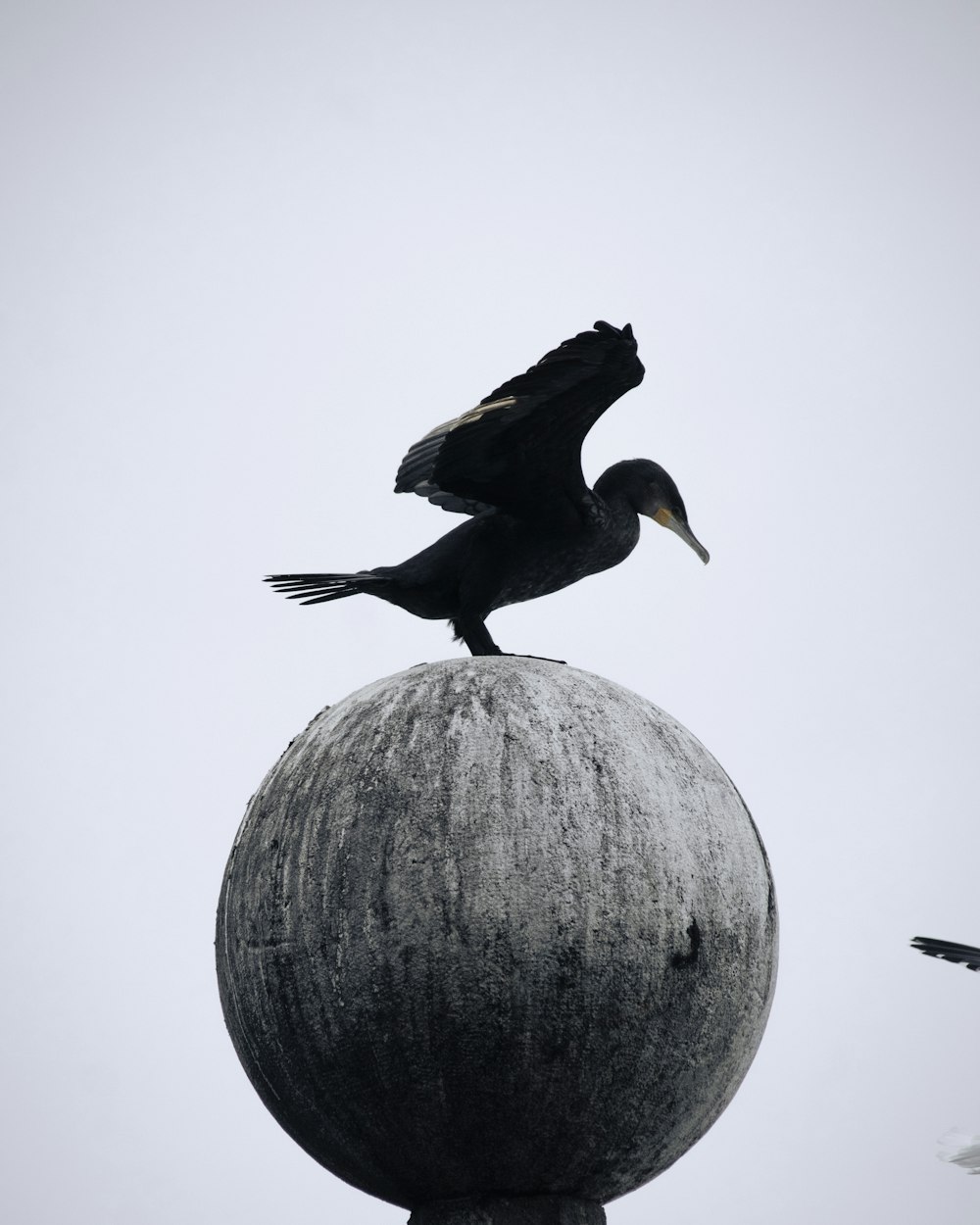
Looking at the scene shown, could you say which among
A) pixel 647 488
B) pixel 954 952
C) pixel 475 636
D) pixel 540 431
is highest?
pixel 540 431

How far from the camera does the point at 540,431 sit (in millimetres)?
7902

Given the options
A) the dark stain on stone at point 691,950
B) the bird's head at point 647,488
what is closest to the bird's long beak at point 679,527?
the bird's head at point 647,488

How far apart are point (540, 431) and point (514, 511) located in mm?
550

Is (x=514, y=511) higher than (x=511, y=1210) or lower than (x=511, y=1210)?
higher

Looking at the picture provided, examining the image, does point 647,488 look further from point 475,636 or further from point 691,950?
point 691,950

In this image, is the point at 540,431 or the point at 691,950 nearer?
the point at 691,950

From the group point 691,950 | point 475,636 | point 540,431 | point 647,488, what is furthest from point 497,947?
point 647,488

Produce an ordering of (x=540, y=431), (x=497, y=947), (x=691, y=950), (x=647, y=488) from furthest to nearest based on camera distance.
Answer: (x=647, y=488)
(x=540, y=431)
(x=691, y=950)
(x=497, y=947)

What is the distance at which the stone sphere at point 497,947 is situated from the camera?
6133 mm

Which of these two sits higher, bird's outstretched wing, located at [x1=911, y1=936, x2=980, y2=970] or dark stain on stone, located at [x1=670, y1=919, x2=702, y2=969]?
dark stain on stone, located at [x1=670, y1=919, x2=702, y2=969]

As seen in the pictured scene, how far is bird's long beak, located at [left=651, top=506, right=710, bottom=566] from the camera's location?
8930mm

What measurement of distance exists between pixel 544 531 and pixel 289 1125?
3147 millimetres

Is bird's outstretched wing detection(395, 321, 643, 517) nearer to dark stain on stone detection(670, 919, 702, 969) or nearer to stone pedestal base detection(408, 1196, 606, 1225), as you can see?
dark stain on stone detection(670, 919, 702, 969)

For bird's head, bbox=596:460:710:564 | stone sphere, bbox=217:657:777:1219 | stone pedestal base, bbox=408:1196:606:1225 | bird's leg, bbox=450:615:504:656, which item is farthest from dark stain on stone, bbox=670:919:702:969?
bird's head, bbox=596:460:710:564
